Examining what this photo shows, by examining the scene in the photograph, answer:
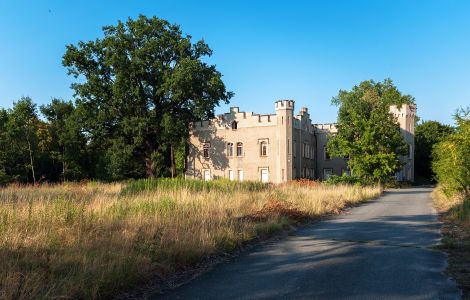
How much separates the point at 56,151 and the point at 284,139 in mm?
28126

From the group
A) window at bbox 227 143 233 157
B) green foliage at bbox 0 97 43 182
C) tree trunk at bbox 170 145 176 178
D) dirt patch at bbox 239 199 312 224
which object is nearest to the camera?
dirt patch at bbox 239 199 312 224

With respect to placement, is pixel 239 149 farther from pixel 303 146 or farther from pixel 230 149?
pixel 303 146

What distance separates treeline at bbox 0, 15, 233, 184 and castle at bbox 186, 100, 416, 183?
3474mm

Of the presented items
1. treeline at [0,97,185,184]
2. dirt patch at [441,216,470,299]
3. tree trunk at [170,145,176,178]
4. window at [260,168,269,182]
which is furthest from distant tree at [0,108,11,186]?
dirt patch at [441,216,470,299]

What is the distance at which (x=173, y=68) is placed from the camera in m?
56.1

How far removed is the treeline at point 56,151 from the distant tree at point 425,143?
3960 cm

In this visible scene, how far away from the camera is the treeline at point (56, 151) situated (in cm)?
5162

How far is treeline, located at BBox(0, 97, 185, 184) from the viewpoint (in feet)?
169

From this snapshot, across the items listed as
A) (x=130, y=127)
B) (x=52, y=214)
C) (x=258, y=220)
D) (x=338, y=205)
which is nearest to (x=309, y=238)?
(x=258, y=220)

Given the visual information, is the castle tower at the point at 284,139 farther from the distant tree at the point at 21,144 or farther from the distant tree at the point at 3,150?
the distant tree at the point at 3,150

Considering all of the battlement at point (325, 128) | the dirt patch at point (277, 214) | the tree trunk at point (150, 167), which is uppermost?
the battlement at point (325, 128)

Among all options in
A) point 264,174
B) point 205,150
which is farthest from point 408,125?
point 205,150

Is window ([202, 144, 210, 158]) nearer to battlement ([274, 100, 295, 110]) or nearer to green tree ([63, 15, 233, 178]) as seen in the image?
green tree ([63, 15, 233, 178])

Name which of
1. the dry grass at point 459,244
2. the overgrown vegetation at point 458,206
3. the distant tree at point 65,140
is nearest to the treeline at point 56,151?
the distant tree at point 65,140
